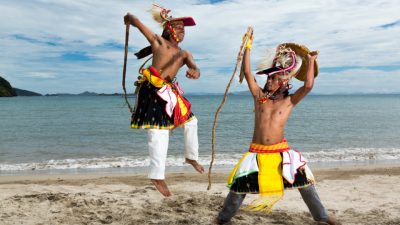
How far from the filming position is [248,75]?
4.13 meters

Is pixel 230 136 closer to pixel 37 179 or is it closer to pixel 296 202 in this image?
pixel 37 179

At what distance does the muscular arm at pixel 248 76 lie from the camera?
409cm

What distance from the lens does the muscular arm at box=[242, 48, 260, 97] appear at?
4.09 meters

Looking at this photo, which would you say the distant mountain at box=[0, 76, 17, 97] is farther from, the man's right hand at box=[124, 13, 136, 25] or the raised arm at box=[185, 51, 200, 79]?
the raised arm at box=[185, 51, 200, 79]

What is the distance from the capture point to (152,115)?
4.63m

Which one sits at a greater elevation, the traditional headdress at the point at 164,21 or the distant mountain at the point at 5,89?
the traditional headdress at the point at 164,21

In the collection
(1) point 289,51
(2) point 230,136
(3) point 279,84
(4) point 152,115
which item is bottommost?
(2) point 230,136

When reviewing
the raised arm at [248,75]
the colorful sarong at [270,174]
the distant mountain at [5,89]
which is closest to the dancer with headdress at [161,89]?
the raised arm at [248,75]

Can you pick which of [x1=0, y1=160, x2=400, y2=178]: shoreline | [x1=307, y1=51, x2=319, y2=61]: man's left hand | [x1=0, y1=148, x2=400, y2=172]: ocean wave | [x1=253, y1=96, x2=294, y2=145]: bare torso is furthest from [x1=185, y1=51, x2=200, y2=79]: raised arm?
[x1=0, y1=148, x2=400, y2=172]: ocean wave

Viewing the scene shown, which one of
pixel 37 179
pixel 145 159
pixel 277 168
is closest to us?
pixel 277 168

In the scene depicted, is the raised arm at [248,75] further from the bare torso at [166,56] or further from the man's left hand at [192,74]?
the bare torso at [166,56]

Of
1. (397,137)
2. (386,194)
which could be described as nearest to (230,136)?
(397,137)

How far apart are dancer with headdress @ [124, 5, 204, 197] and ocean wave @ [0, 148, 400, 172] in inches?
276

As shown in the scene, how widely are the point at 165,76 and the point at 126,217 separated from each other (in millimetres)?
1970
